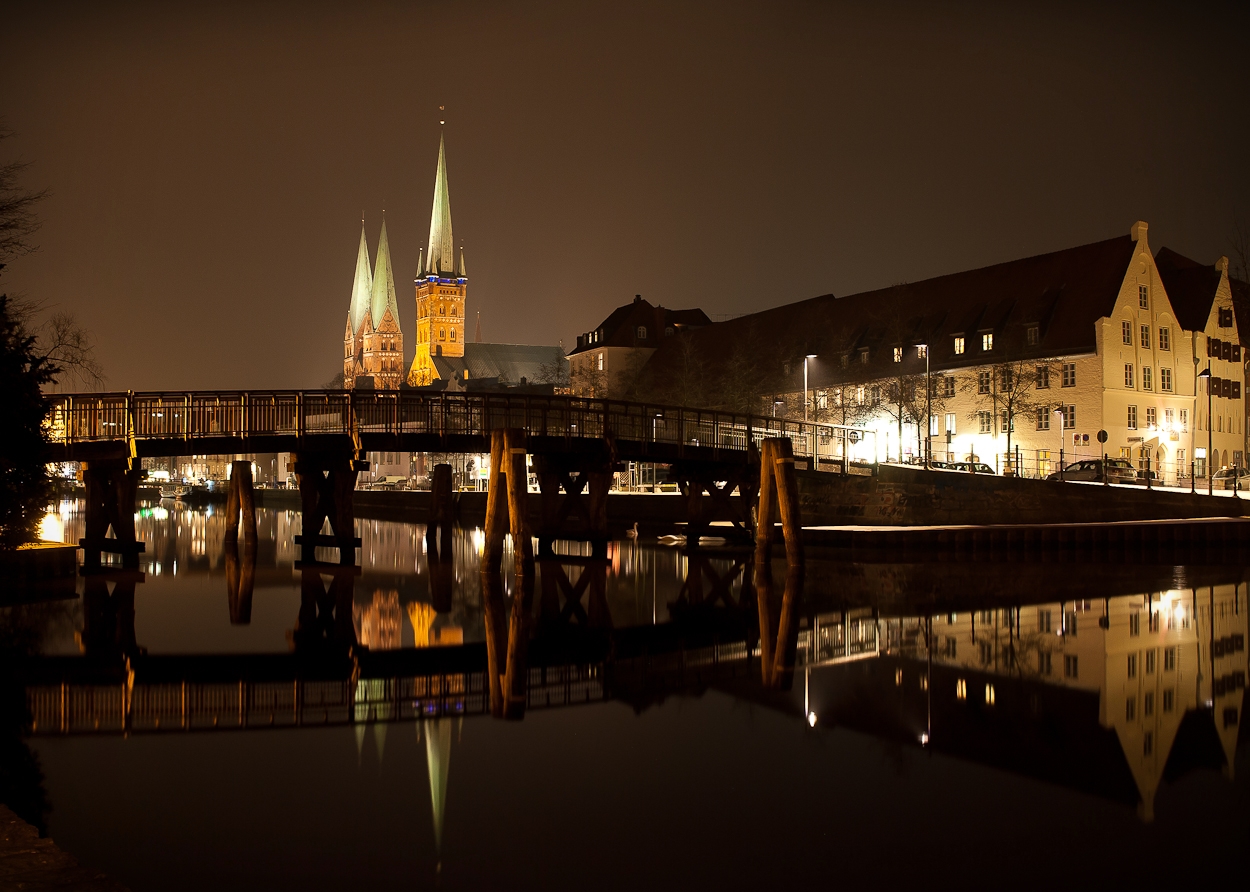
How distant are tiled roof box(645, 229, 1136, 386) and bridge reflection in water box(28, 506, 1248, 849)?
34354 millimetres

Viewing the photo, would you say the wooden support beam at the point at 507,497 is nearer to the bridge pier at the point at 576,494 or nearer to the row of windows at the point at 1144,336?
the bridge pier at the point at 576,494

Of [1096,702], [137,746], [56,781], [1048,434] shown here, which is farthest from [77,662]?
[1048,434]

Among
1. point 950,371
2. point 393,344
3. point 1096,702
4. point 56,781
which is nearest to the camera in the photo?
point 56,781

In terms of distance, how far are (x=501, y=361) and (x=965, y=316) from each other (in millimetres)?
120005

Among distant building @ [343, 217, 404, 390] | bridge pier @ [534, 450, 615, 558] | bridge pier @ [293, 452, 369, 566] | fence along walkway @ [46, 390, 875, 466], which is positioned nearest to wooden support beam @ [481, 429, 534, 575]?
fence along walkway @ [46, 390, 875, 466]

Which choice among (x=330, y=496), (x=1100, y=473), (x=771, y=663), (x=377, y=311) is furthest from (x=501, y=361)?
(x=771, y=663)

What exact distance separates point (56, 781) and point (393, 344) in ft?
625

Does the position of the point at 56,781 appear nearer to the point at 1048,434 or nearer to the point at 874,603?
the point at 874,603

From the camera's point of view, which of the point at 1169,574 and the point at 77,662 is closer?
the point at 77,662

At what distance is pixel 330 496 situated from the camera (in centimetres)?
3831

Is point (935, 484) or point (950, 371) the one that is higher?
point (950, 371)

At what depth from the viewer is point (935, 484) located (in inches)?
1811

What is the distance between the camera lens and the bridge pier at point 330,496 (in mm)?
37500

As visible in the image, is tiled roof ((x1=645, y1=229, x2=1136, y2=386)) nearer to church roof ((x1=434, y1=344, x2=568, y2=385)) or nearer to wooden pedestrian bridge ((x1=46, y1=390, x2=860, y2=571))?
wooden pedestrian bridge ((x1=46, y1=390, x2=860, y2=571))
